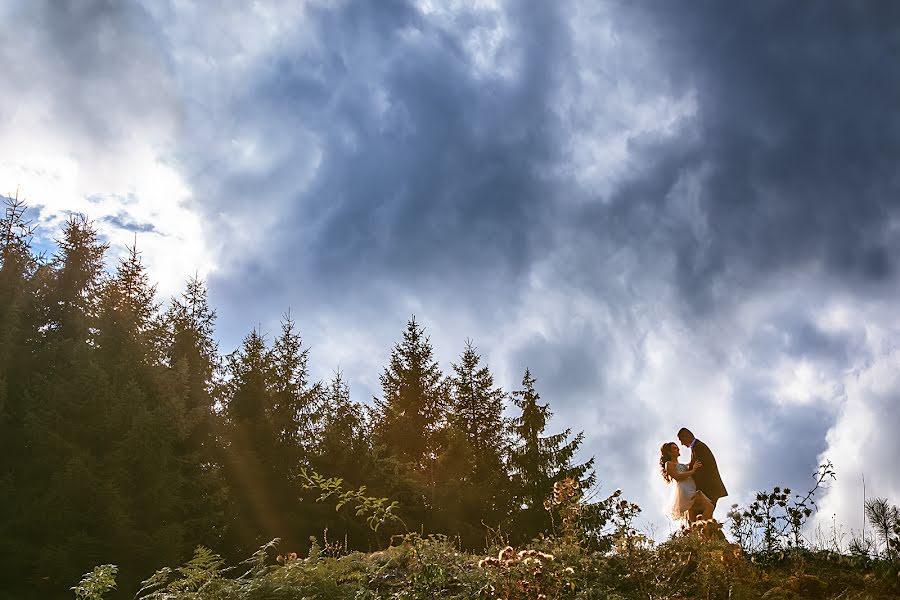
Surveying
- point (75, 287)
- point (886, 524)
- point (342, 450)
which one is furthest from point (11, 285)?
point (886, 524)

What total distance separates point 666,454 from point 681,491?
682 millimetres

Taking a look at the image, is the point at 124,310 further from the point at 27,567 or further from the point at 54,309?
the point at 27,567

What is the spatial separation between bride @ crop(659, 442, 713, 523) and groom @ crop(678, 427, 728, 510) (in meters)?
0.09

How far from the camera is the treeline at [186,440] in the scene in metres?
18.3

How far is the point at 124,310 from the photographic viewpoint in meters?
22.3

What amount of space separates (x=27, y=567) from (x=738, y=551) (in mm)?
17988

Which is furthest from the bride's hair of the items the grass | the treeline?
the treeline

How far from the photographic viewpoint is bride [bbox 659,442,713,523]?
11.8 metres

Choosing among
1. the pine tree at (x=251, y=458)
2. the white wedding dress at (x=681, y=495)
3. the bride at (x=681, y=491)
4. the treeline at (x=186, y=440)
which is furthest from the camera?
the pine tree at (x=251, y=458)

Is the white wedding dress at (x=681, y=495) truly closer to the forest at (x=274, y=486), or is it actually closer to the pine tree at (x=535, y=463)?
the forest at (x=274, y=486)

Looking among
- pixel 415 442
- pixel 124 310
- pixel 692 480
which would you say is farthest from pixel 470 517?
pixel 692 480

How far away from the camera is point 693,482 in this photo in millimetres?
12000

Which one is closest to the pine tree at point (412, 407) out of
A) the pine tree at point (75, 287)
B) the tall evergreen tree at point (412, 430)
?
the tall evergreen tree at point (412, 430)

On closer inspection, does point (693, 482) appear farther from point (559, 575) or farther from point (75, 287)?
point (75, 287)
